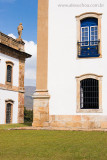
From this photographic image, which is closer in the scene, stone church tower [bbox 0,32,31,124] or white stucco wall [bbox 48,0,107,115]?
white stucco wall [bbox 48,0,107,115]

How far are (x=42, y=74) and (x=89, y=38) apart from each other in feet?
10.6

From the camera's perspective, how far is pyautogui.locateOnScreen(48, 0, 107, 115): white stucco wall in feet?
46.6

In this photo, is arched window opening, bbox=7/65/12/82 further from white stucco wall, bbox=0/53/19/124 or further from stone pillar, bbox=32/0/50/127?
stone pillar, bbox=32/0/50/127

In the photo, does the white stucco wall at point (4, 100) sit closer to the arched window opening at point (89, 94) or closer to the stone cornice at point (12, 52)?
the stone cornice at point (12, 52)

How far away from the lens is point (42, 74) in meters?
14.8

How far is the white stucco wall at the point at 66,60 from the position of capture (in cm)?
1420

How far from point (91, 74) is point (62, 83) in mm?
1667

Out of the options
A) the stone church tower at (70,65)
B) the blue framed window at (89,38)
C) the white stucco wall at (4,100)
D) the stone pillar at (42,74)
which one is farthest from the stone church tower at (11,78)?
the blue framed window at (89,38)

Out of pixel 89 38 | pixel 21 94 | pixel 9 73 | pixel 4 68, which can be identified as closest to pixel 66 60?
pixel 89 38

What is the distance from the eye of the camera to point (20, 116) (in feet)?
89.4

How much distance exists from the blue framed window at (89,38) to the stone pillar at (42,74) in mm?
2013

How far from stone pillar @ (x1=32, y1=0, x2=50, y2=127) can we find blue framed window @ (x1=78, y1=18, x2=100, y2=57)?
6.60 ft

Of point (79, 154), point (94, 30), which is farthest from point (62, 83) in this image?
point (79, 154)

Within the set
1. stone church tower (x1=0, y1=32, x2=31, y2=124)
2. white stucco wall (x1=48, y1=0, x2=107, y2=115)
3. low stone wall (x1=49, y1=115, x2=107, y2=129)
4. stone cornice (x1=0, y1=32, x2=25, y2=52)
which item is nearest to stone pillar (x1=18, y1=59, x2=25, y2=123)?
stone church tower (x1=0, y1=32, x2=31, y2=124)
